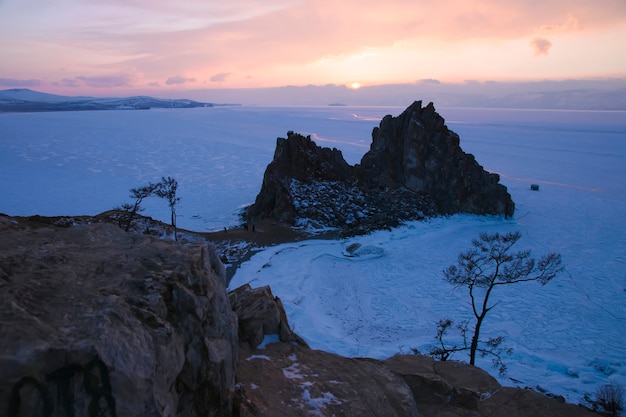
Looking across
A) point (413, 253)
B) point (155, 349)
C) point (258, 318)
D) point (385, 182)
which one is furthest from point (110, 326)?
point (385, 182)

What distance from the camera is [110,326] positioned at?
16.0 ft

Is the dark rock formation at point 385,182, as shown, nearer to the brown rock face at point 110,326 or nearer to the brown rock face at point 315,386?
the brown rock face at point 315,386

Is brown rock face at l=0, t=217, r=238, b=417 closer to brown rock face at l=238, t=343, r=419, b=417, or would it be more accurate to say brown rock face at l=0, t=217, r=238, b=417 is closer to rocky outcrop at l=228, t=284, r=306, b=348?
brown rock face at l=238, t=343, r=419, b=417

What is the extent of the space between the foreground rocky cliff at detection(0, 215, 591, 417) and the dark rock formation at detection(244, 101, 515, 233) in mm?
25664

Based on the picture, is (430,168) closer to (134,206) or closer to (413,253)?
(413,253)

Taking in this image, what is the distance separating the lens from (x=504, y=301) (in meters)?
23.4

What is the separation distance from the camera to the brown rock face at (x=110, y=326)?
429 centimetres

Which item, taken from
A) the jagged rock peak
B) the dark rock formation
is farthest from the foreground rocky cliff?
the jagged rock peak

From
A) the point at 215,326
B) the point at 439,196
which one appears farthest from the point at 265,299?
the point at 439,196

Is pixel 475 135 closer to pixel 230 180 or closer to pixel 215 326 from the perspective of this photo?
pixel 230 180

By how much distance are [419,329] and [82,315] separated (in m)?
18.2

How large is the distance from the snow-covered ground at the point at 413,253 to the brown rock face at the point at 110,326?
1216cm

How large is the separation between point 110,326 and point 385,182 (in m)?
39.1

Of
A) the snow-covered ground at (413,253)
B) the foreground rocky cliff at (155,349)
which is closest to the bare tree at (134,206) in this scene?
the snow-covered ground at (413,253)
